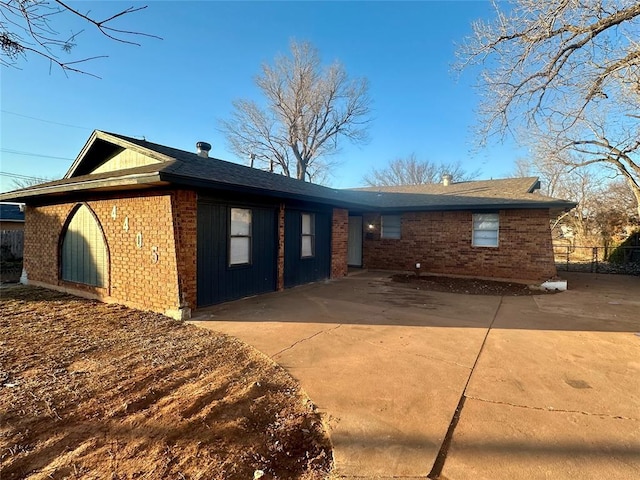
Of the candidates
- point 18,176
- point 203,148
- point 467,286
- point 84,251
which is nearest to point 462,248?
point 467,286

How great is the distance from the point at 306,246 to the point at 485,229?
634cm

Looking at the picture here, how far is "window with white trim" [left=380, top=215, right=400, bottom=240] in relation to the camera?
12823 millimetres

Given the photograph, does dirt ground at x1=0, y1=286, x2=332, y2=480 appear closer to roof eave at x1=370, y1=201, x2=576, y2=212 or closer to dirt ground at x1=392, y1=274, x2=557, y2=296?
dirt ground at x1=392, y1=274, x2=557, y2=296

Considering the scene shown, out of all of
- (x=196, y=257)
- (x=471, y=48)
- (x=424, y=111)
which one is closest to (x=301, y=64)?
(x=424, y=111)

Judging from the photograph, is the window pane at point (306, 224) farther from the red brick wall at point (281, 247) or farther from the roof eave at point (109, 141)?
the roof eave at point (109, 141)

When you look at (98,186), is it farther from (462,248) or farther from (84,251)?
(462,248)

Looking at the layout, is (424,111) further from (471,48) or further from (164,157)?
(164,157)

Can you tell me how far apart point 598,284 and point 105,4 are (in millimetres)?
Answer: 13746

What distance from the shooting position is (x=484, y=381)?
3.43m

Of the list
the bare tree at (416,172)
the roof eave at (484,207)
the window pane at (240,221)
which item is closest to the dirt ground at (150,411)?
the window pane at (240,221)

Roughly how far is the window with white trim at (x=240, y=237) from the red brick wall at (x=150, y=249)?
108 centimetres

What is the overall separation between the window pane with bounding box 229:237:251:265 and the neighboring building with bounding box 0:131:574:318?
0.08 feet

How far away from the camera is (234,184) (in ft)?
20.5

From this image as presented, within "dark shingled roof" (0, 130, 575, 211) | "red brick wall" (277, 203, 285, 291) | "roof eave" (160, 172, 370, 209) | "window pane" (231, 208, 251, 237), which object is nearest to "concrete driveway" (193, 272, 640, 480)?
"red brick wall" (277, 203, 285, 291)
